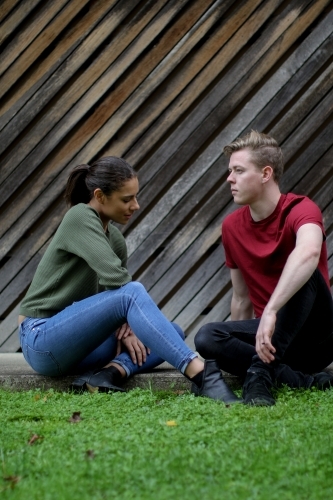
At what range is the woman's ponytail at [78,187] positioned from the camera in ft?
13.0

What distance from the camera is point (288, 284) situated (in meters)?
3.43

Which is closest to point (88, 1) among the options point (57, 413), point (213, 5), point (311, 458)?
point (213, 5)

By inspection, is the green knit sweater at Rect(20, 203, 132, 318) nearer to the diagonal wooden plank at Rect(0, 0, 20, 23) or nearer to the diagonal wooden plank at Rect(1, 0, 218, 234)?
the diagonal wooden plank at Rect(1, 0, 218, 234)

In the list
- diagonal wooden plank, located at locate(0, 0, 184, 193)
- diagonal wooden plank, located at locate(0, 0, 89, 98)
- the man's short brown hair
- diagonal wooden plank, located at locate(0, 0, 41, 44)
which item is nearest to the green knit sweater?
the man's short brown hair

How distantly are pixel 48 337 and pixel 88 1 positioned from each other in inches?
95.8

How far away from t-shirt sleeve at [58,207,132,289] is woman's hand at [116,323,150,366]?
370mm

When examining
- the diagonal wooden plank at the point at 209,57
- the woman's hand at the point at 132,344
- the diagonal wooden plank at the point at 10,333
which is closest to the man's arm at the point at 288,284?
the woman's hand at the point at 132,344

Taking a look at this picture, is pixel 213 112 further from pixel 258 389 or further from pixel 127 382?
pixel 258 389

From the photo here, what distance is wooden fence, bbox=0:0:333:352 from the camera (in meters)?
5.02

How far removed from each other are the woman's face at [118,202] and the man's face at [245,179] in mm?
497

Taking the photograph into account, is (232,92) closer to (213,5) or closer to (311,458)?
(213,5)

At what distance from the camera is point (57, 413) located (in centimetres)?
323

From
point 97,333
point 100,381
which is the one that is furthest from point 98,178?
point 100,381

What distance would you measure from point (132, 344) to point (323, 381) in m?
0.97
